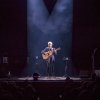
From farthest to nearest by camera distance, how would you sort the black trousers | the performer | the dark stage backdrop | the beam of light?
the beam of light, the dark stage backdrop, the black trousers, the performer

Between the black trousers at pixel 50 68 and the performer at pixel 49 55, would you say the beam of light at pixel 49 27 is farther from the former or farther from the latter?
the performer at pixel 49 55

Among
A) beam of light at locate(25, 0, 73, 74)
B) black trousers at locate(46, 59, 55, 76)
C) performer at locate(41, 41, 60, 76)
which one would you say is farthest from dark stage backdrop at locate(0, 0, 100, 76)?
performer at locate(41, 41, 60, 76)

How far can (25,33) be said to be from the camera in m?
18.2

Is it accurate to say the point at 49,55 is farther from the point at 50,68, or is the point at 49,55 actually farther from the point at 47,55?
the point at 50,68

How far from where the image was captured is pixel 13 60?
17875 mm

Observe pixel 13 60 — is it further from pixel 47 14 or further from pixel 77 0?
pixel 77 0

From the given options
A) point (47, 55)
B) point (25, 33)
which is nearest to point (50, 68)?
point (47, 55)

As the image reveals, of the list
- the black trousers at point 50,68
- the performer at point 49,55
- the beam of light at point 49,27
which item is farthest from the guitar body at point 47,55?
the beam of light at point 49,27

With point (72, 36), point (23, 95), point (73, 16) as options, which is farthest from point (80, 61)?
point (23, 95)

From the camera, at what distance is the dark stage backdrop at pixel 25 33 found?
17.8m

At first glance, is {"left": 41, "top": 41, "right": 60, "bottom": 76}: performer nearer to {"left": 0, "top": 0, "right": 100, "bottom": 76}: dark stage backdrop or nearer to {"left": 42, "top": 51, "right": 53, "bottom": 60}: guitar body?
{"left": 42, "top": 51, "right": 53, "bottom": 60}: guitar body

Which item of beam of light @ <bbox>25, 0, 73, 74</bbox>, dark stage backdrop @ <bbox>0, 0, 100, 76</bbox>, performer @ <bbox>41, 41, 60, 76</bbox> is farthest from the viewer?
beam of light @ <bbox>25, 0, 73, 74</bbox>

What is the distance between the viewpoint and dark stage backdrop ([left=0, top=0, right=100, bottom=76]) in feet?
58.5

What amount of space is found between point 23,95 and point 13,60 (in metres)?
11.0
